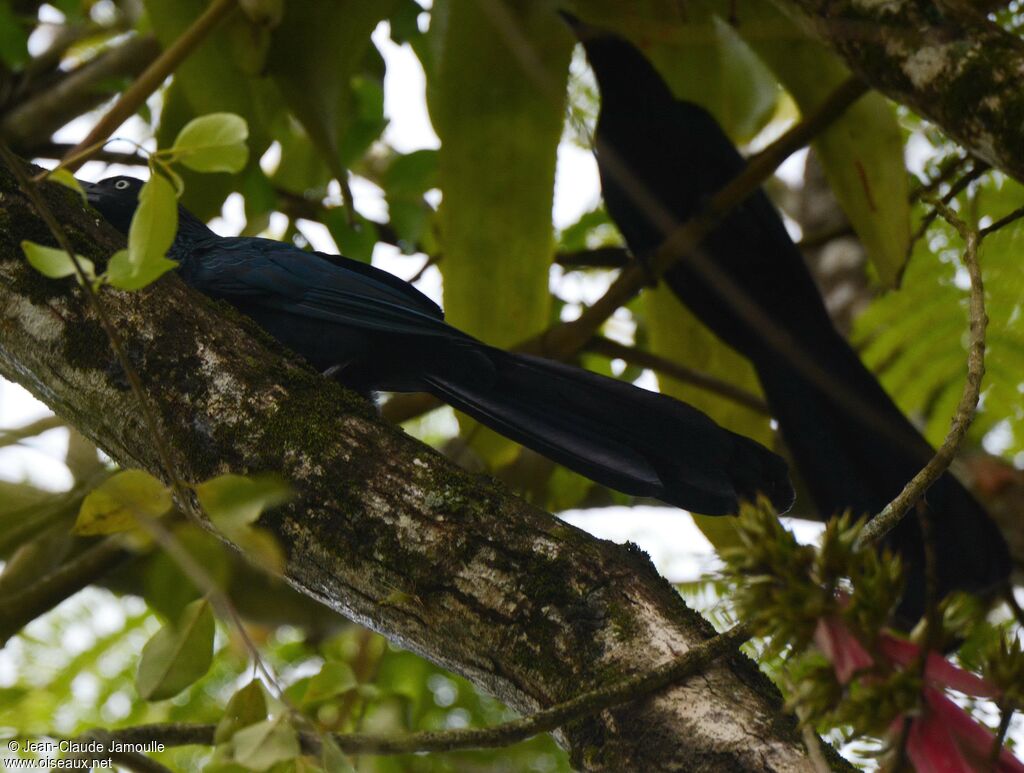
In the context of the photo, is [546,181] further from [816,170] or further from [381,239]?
[816,170]

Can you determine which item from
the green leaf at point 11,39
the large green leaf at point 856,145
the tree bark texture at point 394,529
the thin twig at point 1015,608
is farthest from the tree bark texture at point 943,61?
the green leaf at point 11,39

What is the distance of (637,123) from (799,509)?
5.56ft

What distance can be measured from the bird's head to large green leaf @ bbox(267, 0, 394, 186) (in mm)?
515

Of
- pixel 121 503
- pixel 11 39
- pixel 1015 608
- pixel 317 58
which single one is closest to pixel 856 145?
pixel 1015 608

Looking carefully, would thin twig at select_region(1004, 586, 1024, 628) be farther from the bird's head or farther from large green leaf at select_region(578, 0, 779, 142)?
the bird's head

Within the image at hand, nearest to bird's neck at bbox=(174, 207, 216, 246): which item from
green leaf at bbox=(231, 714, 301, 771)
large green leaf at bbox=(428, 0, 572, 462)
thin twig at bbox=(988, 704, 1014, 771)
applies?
large green leaf at bbox=(428, 0, 572, 462)

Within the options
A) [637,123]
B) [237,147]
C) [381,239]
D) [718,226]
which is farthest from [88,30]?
[237,147]

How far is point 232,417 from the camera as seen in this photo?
6.30ft

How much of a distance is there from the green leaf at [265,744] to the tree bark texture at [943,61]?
1561 millimetres

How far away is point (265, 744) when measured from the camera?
4.43 ft

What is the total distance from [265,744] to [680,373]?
254 centimetres

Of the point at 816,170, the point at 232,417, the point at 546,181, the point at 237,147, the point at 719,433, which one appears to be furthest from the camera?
the point at 816,170

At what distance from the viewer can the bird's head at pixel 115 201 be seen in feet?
10.2

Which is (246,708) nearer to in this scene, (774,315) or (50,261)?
(50,261)
